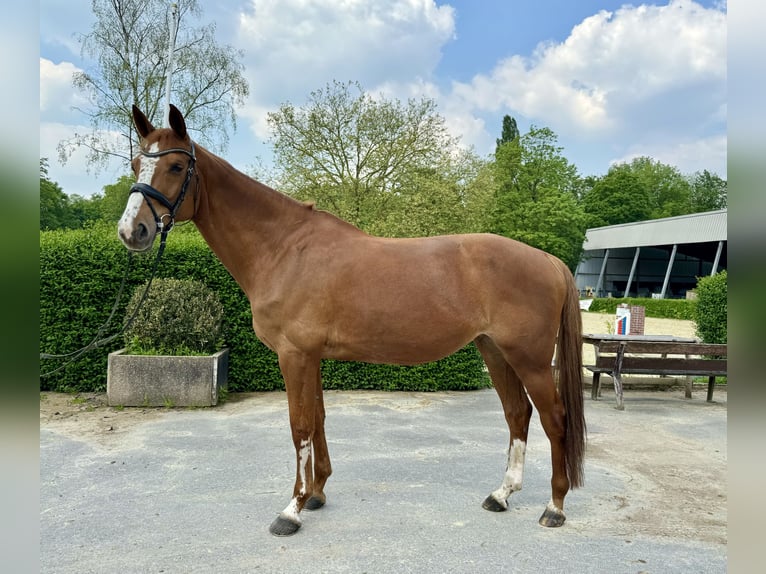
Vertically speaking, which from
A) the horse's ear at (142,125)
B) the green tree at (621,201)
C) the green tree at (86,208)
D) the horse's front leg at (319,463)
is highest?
the green tree at (621,201)

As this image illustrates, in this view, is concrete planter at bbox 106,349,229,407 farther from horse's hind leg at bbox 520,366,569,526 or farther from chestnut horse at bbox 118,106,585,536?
horse's hind leg at bbox 520,366,569,526

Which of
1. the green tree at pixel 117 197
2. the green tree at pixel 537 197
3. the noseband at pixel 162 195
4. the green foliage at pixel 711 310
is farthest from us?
the green tree at pixel 537 197

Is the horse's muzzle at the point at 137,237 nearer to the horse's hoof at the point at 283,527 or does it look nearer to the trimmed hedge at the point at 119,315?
the horse's hoof at the point at 283,527

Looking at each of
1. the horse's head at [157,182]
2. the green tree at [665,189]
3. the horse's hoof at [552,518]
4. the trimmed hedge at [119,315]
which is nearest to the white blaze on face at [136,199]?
the horse's head at [157,182]

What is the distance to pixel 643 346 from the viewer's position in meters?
6.59

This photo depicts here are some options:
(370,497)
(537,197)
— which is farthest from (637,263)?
(370,497)

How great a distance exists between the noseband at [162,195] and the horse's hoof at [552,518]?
3034 millimetres

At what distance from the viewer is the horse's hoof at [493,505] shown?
3209 millimetres

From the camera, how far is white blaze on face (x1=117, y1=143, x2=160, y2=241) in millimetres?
2510

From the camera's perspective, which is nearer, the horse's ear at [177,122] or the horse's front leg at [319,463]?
the horse's ear at [177,122]

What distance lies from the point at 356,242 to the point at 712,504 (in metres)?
3.25

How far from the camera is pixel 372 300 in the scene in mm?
2992

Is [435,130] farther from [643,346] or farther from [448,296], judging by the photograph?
[448,296]

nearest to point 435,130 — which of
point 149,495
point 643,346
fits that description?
point 643,346
